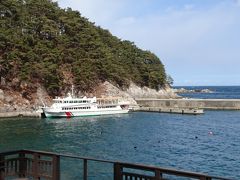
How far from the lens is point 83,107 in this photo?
8356cm

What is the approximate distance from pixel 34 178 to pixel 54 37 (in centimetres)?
9032

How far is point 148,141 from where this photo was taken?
46000 millimetres

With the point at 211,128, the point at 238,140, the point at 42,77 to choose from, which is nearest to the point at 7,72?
the point at 42,77

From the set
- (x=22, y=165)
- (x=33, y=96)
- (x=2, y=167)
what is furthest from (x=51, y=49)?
(x=2, y=167)

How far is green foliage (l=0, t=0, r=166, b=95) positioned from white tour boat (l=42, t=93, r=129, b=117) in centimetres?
979

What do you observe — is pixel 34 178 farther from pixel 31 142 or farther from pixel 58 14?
pixel 58 14

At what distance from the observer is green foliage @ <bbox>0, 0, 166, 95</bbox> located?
86750 mm

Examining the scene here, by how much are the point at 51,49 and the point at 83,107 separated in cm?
2100

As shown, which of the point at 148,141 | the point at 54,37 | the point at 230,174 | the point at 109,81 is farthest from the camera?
the point at 109,81

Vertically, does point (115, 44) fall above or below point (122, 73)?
above

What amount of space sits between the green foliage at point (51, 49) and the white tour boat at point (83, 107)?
32.1 feet

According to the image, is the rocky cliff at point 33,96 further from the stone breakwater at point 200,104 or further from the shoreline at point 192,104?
the stone breakwater at point 200,104

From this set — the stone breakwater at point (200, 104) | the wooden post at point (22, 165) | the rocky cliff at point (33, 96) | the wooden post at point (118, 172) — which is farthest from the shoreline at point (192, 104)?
the wooden post at point (118, 172)

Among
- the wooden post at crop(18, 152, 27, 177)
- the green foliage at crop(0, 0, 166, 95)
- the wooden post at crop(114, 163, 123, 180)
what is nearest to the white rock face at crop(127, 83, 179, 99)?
the green foliage at crop(0, 0, 166, 95)
